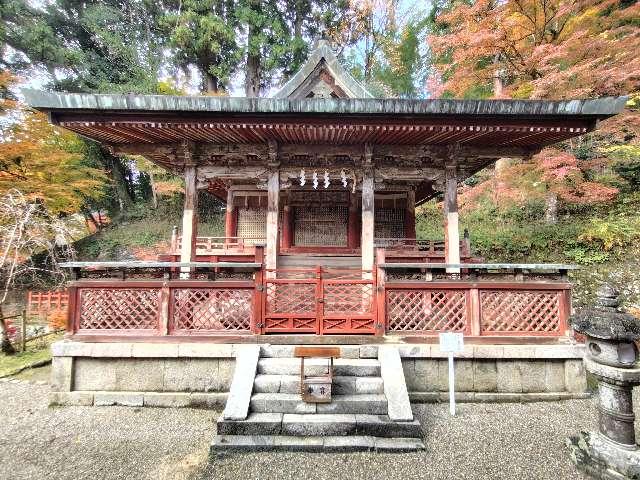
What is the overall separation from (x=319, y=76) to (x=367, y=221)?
479 centimetres

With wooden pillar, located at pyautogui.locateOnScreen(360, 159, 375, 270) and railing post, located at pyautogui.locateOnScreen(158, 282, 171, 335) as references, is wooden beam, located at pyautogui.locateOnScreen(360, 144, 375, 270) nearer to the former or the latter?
wooden pillar, located at pyautogui.locateOnScreen(360, 159, 375, 270)

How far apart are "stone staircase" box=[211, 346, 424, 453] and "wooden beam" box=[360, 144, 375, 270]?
9.59 ft

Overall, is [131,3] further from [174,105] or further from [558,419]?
[558,419]

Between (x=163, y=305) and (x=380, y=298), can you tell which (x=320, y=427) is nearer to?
(x=380, y=298)

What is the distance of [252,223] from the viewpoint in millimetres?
11438

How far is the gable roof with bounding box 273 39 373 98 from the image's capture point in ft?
29.7

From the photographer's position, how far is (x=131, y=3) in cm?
2239

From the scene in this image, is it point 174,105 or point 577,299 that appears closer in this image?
point 174,105

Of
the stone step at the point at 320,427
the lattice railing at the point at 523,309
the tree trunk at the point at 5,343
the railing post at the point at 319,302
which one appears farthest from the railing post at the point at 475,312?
the tree trunk at the point at 5,343

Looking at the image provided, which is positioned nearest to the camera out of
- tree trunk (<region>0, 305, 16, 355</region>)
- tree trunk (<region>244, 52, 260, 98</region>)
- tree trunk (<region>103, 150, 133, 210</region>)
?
tree trunk (<region>0, 305, 16, 355</region>)

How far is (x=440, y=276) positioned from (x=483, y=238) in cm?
1108

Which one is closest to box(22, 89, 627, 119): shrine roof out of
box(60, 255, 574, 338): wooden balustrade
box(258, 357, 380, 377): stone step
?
box(60, 255, 574, 338): wooden balustrade

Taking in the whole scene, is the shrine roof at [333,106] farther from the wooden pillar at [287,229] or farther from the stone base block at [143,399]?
the stone base block at [143,399]

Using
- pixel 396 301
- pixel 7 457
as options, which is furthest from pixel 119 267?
pixel 396 301
